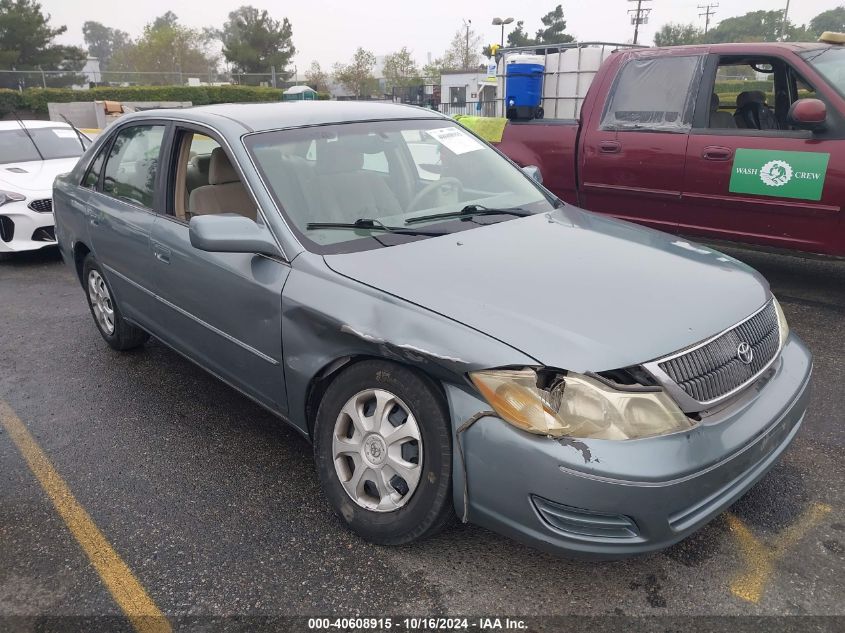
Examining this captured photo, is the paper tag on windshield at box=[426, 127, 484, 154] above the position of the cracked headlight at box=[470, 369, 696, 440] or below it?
above

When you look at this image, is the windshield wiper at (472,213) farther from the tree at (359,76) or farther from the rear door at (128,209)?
the tree at (359,76)

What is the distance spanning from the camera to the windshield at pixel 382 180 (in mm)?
2873

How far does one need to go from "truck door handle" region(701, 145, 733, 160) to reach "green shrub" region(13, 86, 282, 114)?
95.0ft

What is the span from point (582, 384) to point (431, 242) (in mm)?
1026

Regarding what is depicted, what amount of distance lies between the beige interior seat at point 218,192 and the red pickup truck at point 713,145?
134 inches

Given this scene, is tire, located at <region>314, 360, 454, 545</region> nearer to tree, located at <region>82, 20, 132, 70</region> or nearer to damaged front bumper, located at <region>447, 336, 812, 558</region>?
damaged front bumper, located at <region>447, 336, 812, 558</region>

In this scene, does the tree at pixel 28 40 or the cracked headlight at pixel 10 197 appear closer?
the cracked headlight at pixel 10 197

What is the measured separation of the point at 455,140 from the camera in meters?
3.74

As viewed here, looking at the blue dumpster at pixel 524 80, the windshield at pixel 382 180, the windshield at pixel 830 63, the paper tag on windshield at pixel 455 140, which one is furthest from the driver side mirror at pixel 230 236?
the blue dumpster at pixel 524 80

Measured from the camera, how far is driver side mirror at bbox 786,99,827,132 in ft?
14.9

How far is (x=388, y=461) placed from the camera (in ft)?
7.91

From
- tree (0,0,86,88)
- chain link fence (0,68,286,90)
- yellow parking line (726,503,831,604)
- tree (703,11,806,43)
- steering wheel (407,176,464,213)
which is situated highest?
tree (703,11,806,43)

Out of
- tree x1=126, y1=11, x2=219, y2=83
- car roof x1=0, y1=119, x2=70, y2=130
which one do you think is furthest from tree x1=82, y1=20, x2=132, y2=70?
car roof x1=0, y1=119, x2=70, y2=130

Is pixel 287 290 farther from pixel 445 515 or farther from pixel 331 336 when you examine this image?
pixel 445 515
